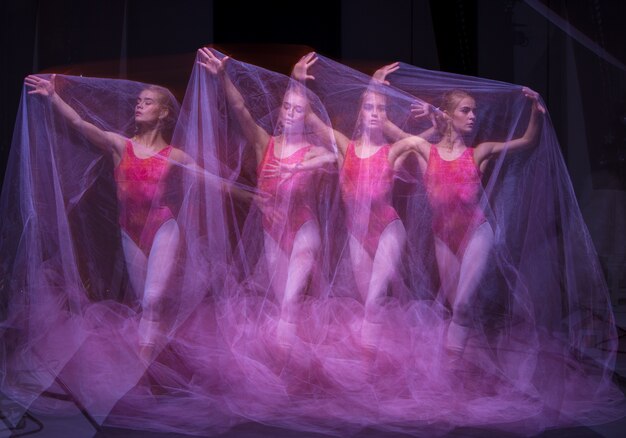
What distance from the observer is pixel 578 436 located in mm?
2363

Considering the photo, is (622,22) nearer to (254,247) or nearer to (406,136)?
(406,136)

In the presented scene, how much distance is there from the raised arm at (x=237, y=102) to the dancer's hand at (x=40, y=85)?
0.69 metres

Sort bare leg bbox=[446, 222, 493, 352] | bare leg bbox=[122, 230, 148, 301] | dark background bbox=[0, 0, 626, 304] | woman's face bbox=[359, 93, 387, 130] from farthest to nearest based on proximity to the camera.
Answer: dark background bbox=[0, 0, 626, 304] < woman's face bbox=[359, 93, 387, 130] < bare leg bbox=[122, 230, 148, 301] < bare leg bbox=[446, 222, 493, 352]

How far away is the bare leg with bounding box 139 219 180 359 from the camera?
2.74 m

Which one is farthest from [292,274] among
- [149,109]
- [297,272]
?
[149,109]

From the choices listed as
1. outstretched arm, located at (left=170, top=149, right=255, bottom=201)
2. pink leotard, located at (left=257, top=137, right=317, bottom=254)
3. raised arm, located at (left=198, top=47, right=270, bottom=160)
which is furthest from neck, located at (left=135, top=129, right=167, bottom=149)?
pink leotard, located at (left=257, top=137, right=317, bottom=254)

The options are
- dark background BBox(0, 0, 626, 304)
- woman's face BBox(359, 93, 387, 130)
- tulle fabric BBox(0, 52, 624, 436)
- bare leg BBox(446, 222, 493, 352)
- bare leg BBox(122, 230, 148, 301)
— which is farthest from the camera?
dark background BBox(0, 0, 626, 304)

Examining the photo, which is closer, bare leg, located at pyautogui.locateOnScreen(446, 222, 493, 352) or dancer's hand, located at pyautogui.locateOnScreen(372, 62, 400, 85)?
bare leg, located at pyautogui.locateOnScreen(446, 222, 493, 352)

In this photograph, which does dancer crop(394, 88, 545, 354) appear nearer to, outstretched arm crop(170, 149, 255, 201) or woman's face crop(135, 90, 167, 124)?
outstretched arm crop(170, 149, 255, 201)

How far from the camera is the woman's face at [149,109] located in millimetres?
2965

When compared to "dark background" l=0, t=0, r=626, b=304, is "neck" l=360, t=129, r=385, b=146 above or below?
below

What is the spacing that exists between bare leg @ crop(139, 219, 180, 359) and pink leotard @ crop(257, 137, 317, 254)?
41 cm

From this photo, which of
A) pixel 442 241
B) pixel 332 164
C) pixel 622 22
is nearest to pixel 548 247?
pixel 442 241

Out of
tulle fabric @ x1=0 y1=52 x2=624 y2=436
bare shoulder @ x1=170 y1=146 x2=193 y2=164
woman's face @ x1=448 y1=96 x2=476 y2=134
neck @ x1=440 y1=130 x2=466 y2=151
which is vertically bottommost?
tulle fabric @ x1=0 y1=52 x2=624 y2=436
